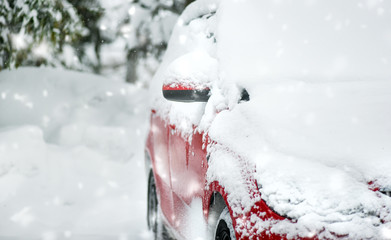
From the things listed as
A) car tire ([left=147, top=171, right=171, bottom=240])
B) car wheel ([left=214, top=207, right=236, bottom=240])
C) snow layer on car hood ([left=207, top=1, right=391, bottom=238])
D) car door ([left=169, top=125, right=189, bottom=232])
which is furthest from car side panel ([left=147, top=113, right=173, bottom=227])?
car wheel ([left=214, top=207, right=236, bottom=240])

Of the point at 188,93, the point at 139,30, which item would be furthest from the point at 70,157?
the point at 188,93

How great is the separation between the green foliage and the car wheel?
6.14 m

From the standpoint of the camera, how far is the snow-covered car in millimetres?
1752

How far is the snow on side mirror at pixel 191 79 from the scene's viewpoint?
2701 mm

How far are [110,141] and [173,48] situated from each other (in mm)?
3301

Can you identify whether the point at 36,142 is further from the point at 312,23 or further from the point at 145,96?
the point at 312,23

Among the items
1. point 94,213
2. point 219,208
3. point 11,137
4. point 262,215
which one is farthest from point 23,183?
point 262,215

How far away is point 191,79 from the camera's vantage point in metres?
2.71

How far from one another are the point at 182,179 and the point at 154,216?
143 centimetres

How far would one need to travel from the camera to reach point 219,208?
7.66 ft

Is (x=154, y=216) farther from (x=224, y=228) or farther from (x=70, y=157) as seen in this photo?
(x=70, y=157)

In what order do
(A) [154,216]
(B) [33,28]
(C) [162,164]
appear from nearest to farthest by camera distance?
1. (C) [162,164]
2. (A) [154,216]
3. (B) [33,28]

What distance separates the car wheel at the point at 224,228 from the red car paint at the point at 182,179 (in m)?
0.08

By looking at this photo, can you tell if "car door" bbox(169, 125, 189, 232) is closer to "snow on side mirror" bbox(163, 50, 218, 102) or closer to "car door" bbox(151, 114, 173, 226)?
"car door" bbox(151, 114, 173, 226)
